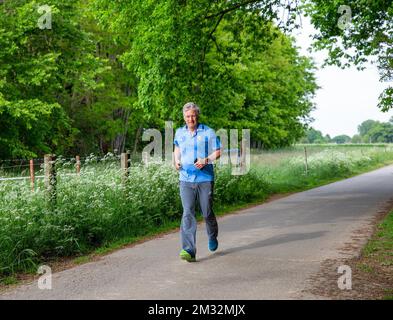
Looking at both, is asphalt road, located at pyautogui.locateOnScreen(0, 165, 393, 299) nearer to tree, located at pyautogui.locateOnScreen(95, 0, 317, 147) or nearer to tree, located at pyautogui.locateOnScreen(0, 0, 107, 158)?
tree, located at pyautogui.locateOnScreen(95, 0, 317, 147)

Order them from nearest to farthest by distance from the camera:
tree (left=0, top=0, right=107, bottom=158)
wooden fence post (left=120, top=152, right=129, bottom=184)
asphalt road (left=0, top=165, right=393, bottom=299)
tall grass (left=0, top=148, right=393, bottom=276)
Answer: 1. asphalt road (left=0, top=165, right=393, bottom=299)
2. tall grass (left=0, top=148, right=393, bottom=276)
3. wooden fence post (left=120, top=152, right=129, bottom=184)
4. tree (left=0, top=0, right=107, bottom=158)

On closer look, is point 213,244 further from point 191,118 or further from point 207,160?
point 191,118

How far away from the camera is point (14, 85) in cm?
2548

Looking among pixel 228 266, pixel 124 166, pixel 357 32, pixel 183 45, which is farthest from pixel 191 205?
pixel 357 32

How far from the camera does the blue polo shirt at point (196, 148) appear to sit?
7414 millimetres

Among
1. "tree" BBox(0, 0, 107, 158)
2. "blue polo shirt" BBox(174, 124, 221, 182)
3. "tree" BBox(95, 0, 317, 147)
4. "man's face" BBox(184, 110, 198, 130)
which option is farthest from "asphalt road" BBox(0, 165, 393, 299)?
"tree" BBox(0, 0, 107, 158)

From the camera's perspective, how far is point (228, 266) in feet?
23.4

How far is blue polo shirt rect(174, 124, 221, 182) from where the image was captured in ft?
24.3

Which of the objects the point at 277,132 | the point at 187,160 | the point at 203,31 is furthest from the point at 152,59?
the point at 277,132

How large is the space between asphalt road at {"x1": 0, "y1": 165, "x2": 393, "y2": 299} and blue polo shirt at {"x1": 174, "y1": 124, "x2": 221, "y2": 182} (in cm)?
128

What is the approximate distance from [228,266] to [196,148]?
1.76 m

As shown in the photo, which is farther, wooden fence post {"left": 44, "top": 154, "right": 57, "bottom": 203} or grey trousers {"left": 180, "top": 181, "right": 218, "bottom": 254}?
wooden fence post {"left": 44, "top": 154, "right": 57, "bottom": 203}
